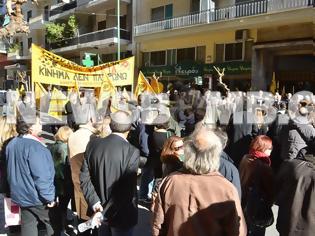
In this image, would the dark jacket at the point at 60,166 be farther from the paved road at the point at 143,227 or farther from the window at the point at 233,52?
the window at the point at 233,52

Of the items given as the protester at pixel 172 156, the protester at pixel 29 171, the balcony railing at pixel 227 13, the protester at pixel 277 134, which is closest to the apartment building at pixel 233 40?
the balcony railing at pixel 227 13

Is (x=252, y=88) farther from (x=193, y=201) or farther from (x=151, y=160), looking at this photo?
(x=193, y=201)

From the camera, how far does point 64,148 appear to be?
15.4 feet

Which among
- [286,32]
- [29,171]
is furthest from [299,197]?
[286,32]

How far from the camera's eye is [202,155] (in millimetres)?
2705

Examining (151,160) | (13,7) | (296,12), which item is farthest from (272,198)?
(296,12)

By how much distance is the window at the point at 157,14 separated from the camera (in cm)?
2306

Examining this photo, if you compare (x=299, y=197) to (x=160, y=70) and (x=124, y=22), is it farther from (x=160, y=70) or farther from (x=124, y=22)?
(x=124, y=22)

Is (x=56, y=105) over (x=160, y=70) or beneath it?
beneath

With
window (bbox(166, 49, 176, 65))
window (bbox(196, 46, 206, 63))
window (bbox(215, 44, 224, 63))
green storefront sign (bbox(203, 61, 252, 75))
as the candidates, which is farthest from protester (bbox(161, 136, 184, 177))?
window (bbox(166, 49, 176, 65))

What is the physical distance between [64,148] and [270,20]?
13052 millimetres

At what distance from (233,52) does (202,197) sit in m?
17.4

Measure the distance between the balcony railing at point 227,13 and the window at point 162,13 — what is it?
2.53 feet

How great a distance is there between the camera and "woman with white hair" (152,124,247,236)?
267cm
